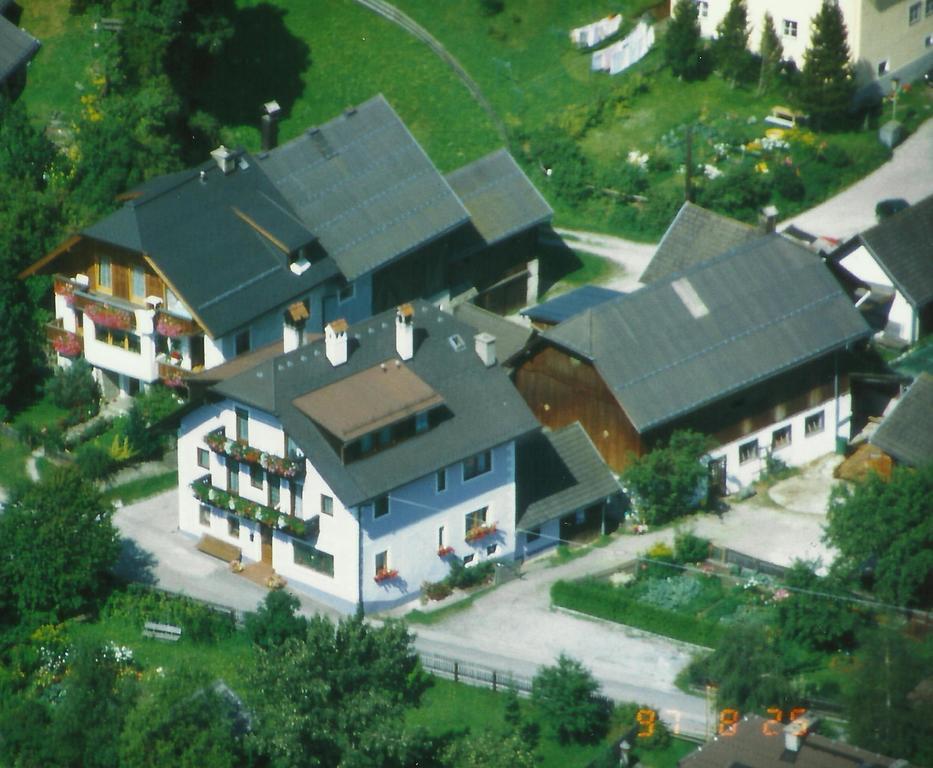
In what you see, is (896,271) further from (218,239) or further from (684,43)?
(218,239)

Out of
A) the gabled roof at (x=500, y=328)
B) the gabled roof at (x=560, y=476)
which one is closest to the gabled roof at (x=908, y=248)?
the gabled roof at (x=500, y=328)

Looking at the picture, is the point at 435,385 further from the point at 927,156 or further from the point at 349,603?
the point at 927,156

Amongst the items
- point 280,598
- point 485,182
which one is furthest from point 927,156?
point 280,598

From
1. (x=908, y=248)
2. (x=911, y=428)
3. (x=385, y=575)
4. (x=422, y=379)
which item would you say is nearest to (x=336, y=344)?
(x=422, y=379)

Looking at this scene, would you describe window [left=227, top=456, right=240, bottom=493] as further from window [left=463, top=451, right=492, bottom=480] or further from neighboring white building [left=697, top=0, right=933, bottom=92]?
neighboring white building [left=697, top=0, right=933, bottom=92]

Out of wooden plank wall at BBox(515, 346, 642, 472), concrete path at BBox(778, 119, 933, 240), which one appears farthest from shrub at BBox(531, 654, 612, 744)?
concrete path at BBox(778, 119, 933, 240)
